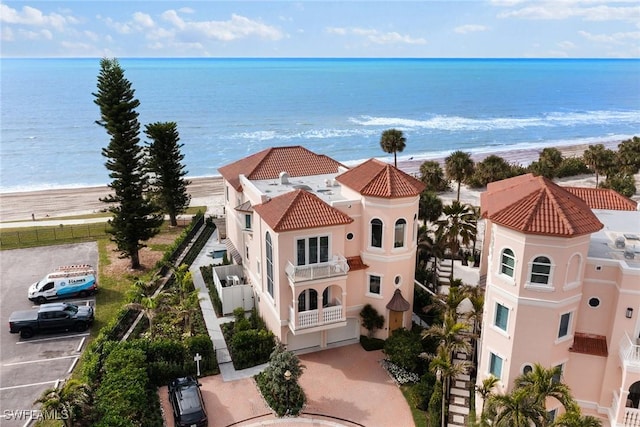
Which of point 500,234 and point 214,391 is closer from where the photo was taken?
point 500,234

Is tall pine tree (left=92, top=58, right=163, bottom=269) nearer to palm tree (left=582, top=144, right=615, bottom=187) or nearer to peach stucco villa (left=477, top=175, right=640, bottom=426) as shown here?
peach stucco villa (left=477, top=175, right=640, bottom=426)

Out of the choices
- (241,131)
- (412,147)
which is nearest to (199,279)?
(412,147)

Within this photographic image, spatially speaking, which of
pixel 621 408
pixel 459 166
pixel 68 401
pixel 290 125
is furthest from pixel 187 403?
pixel 290 125

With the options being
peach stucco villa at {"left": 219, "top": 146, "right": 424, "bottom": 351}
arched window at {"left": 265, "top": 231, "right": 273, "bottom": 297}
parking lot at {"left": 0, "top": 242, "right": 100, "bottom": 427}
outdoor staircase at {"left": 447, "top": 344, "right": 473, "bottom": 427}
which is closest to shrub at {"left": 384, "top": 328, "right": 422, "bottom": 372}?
peach stucco villa at {"left": 219, "top": 146, "right": 424, "bottom": 351}

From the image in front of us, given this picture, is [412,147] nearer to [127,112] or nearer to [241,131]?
[241,131]

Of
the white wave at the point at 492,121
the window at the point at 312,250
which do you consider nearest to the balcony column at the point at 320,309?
the window at the point at 312,250

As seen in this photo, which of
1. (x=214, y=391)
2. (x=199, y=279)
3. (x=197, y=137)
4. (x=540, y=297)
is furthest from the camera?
(x=197, y=137)

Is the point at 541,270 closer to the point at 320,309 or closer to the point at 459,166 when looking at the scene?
the point at 320,309

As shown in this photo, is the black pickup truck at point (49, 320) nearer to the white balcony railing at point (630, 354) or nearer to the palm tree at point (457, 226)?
the palm tree at point (457, 226)
